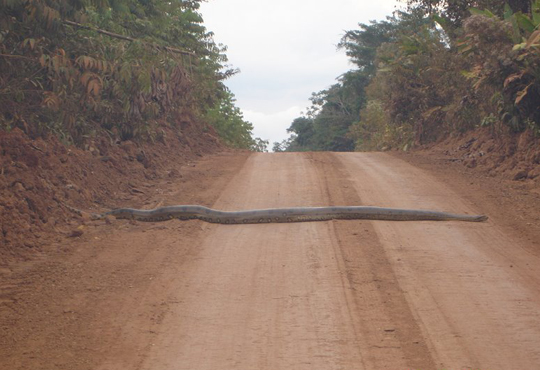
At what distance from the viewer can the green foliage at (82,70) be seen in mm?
10031

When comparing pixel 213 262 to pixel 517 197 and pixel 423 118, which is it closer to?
pixel 517 197

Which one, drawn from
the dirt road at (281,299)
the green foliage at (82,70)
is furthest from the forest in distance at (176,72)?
the dirt road at (281,299)

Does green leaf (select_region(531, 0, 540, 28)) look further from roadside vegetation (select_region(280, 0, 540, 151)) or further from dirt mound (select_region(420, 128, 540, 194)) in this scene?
dirt mound (select_region(420, 128, 540, 194))

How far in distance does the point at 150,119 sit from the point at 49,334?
10927mm

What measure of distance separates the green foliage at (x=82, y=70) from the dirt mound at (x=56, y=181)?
48 cm

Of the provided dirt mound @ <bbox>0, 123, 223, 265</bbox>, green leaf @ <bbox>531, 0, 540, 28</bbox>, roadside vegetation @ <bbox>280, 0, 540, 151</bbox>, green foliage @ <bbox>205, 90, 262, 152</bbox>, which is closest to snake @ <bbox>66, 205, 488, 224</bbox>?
dirt mound @ <bbox>0, 123, 223, 265</bbox>

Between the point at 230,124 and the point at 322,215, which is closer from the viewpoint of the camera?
the point at 322,215

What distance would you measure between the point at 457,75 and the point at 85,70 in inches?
447

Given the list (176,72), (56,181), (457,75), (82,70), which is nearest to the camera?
(56,181)

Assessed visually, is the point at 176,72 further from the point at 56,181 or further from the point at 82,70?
the point at 56,181

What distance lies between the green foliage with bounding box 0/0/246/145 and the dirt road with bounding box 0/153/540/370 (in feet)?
9.93

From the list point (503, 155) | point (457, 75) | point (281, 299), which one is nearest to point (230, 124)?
point (457, 75)

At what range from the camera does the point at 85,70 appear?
1085 centimetres

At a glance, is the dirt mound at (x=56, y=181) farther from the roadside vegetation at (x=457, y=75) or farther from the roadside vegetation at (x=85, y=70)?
the roadside vegetation at (x=457, y=75)
